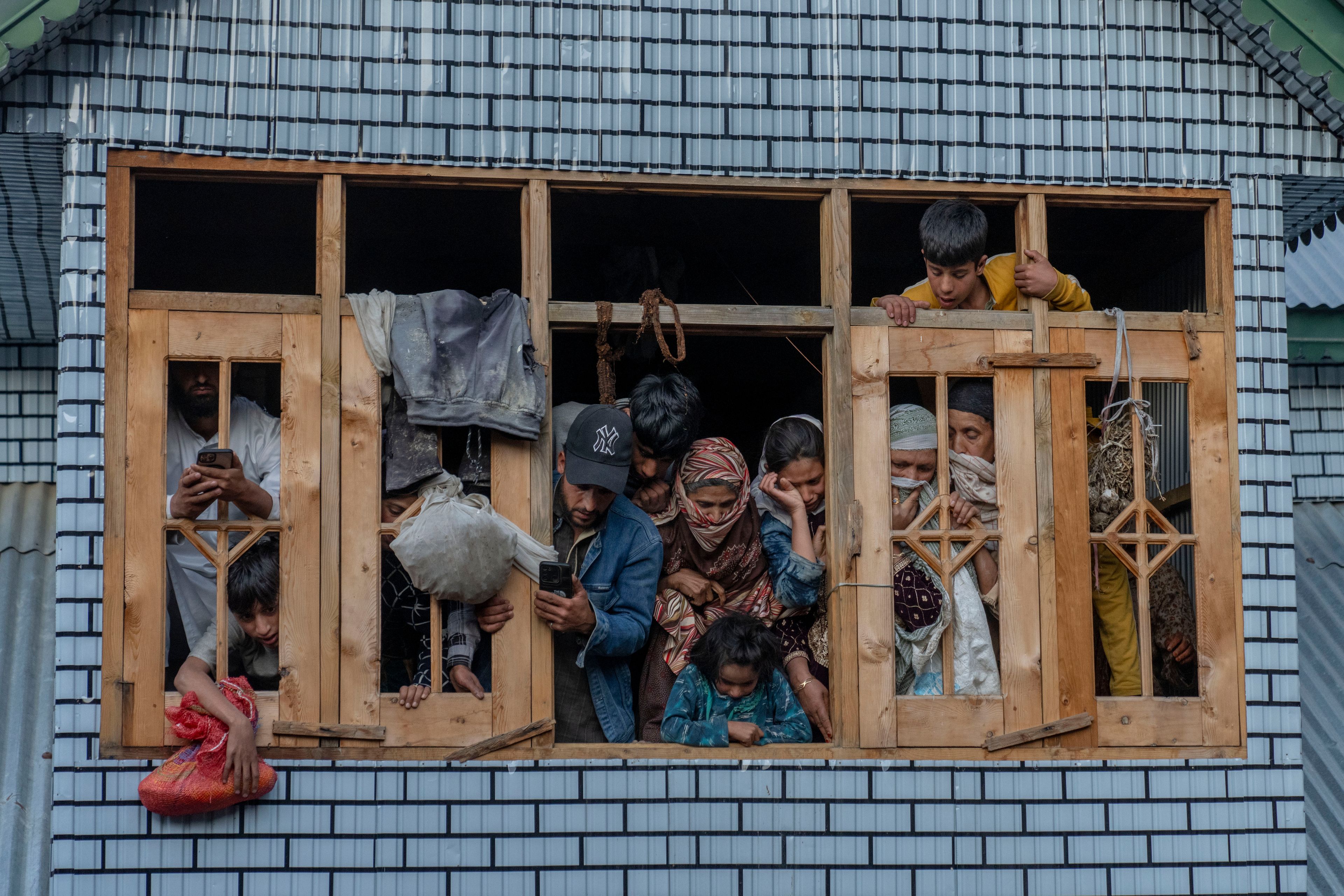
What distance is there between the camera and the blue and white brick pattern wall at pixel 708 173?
618 cm

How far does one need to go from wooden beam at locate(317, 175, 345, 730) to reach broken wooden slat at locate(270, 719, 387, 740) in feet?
0.16

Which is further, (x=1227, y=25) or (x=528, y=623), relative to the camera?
(x=1227, y=25)

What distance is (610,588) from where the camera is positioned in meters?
6.70

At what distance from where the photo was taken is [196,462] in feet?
20.6

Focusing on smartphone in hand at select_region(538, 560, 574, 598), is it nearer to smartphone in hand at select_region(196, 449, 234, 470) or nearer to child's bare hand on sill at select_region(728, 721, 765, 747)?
child's bare hand on sill at select_region(728, 721, 765, 747)

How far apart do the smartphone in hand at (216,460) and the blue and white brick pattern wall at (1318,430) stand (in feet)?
19.9

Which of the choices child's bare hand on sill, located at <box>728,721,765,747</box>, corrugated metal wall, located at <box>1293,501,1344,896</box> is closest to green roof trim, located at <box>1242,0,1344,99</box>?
corrugated metal wall, located at <box>1293,501,1344,896</box>

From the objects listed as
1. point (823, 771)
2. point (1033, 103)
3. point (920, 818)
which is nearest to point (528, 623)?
point (823, 771)

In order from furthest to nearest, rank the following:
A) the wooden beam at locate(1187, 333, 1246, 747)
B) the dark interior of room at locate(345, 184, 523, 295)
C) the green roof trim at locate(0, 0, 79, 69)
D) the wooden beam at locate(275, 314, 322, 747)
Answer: the dark interior of room at locate(345, 184, 523, 295) → the wooden beam at locate(1187, 333, 1246, 747) → the wooden beam at locate(275, 314, 322, 747) → the green roof trim at locate(0, 0, 79, 69)

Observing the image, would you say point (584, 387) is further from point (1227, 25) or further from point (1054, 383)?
point (1227, 25)

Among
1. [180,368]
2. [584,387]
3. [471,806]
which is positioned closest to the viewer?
[471,806]

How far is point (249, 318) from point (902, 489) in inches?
107

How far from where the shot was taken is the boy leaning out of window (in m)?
6.04

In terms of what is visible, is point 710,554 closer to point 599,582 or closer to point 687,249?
point 599,582
